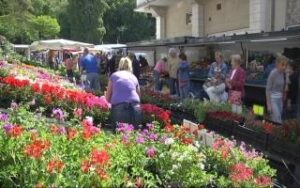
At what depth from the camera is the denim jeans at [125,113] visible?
8.90 meters

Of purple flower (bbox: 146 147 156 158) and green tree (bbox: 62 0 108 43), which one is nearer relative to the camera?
purple flower (bbox: 146 147 156 158)

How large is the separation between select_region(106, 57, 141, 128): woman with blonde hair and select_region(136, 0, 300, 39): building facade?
1166 cm

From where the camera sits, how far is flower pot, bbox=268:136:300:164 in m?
7.87

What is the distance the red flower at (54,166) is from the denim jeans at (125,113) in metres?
4.26

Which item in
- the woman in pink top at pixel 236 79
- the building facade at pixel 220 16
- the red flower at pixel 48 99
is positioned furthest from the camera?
the building facade at pixel 220 16

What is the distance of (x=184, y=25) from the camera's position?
3130 centimetres

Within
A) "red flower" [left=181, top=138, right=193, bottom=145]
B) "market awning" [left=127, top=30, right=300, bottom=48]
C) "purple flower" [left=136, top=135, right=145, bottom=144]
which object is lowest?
"red flower" [left=181, top=138, right=193, bottom=145]

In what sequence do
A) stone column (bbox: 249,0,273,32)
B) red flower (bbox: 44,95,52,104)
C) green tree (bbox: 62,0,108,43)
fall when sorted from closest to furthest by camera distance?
1. red flower (bbox: 44,95,52,104)
2. stone column (bbox: 249,0,273,32)
3. green tree (bbox: 62,0,108,43)

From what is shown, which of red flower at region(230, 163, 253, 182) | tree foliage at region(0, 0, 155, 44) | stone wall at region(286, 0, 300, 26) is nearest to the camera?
red flower at region(230, 163, 253, 182)

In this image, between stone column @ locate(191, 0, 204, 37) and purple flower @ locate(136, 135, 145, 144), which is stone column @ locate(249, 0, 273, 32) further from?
purple flower @ locate(136, 135, 145, 144)

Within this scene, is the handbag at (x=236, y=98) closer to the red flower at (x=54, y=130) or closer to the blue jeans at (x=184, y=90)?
the blue jeans at (x=184, y=90)

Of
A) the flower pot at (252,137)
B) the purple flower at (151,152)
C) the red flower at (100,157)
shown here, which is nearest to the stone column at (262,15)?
the flower pot at (252,137)

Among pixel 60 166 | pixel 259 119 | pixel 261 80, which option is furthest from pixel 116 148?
pixel 261 80

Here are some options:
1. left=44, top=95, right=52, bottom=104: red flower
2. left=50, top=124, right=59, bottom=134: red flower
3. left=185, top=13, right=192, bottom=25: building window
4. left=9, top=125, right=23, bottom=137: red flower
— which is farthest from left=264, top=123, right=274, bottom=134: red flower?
left=185, top=13, right=192, bottom=25: building window
